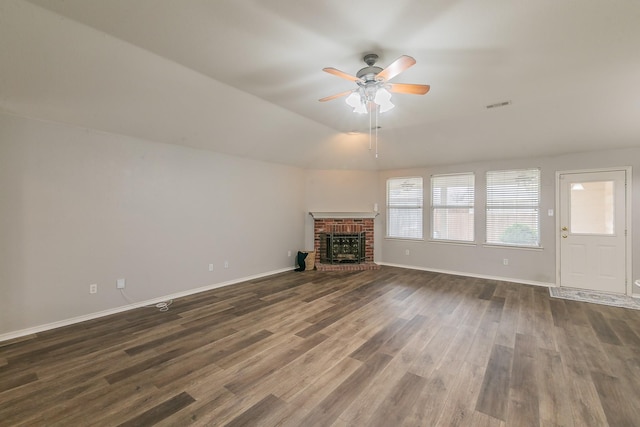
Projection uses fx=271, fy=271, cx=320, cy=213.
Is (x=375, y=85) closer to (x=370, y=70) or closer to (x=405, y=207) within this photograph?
(x=370, y=70)

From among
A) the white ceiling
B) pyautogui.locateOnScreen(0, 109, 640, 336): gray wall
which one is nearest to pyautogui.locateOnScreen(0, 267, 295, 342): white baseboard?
pyautogui.locateOnScreen(0, 109, 640, 336): gray wall

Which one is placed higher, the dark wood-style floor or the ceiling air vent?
the ceiling air vent

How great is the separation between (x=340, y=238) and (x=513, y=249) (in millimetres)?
3522

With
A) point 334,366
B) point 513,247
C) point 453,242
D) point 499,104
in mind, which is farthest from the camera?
point 453,242

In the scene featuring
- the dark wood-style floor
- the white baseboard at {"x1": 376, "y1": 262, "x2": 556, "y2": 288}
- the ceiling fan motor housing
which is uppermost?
the ceiling fan motor housing

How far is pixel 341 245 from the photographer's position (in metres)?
6.56

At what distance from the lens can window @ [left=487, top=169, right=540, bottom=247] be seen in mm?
5164

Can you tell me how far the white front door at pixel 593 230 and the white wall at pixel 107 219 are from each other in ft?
19.1

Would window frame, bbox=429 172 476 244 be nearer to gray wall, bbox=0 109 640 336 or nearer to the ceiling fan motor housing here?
gray wall, bbox=0 109 640 336

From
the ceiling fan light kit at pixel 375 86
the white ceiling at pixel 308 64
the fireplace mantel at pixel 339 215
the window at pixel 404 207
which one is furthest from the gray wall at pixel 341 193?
the ceiling fan light kit at pixel 375 86

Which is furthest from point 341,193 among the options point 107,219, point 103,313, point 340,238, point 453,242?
point 103,313

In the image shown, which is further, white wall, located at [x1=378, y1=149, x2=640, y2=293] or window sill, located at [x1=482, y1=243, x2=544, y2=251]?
window sill, located at [x1=482, y1=243, x2=544, y2=251]

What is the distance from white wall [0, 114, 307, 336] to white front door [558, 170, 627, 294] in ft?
19.1

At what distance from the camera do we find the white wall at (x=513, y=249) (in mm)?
4477
